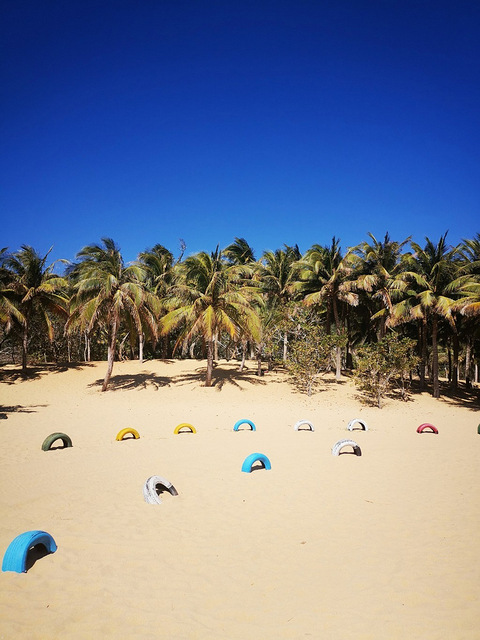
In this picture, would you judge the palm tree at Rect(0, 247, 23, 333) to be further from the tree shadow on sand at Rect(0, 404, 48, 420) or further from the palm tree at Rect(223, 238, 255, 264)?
the palm tree at Rect(223, 238, 255, 264)

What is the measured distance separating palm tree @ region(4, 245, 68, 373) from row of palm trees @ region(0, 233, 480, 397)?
67 mm

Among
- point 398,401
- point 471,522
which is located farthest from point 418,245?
point 471,522

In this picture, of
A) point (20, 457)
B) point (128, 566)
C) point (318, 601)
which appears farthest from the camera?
point (20, 457)

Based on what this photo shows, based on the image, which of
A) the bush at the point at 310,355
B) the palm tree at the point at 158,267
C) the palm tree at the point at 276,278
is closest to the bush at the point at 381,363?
the bush at the point at 310,355

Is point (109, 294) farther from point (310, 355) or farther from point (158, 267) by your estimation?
point (158, 267)

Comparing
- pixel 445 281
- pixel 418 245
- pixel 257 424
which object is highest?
pixel 418 245

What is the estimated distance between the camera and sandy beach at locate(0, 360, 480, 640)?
3.69 meters

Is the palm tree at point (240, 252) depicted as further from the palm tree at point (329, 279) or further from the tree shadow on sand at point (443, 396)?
the tree shadow on sand at point (443, 396)

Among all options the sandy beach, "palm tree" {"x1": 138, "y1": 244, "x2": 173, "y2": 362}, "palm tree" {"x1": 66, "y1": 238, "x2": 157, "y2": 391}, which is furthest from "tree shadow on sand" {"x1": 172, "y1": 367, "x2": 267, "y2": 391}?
the sandy beach

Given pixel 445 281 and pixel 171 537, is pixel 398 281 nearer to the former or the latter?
pixel 445 281

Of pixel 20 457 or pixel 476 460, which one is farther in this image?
pixel 476 460

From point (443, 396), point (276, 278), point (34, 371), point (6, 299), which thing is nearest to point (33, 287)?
point (6, 299)

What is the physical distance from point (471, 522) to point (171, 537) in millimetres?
4790

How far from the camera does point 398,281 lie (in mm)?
22969
